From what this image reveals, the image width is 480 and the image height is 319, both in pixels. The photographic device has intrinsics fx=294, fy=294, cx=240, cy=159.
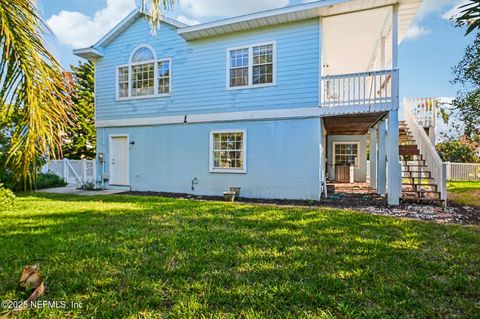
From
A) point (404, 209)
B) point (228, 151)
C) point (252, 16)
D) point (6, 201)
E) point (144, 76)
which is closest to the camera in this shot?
point (6, 201)

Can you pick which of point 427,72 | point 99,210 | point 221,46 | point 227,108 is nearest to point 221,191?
point 227,108

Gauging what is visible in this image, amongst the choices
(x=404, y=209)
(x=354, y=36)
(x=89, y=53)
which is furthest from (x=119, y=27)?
(x=404, y=209)

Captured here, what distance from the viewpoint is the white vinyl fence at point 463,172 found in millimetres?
16516

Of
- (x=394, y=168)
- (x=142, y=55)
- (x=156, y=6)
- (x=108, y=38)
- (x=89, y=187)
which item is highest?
(x=108, y=38)

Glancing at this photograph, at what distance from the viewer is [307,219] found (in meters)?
5.52

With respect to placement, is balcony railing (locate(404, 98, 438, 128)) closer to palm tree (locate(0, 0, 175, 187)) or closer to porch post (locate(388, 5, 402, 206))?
porch post (locate(388, 5, 402, 206))

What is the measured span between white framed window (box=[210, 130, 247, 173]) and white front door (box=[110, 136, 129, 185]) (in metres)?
3.86

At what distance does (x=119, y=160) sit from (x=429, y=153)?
10.7m

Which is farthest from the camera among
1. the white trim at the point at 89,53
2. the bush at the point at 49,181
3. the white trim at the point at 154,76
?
the bush at the point at 49,181

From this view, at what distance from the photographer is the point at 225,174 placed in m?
9.90

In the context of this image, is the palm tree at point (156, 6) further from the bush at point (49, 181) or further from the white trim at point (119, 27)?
the bush at point (49, 181)

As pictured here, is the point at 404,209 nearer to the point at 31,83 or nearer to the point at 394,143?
the point at 394,143

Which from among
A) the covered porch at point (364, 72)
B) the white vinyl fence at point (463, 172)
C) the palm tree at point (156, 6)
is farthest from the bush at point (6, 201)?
the white vinyl fence at point (463, 172)

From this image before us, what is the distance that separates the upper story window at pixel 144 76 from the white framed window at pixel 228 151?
2694 millimetres
